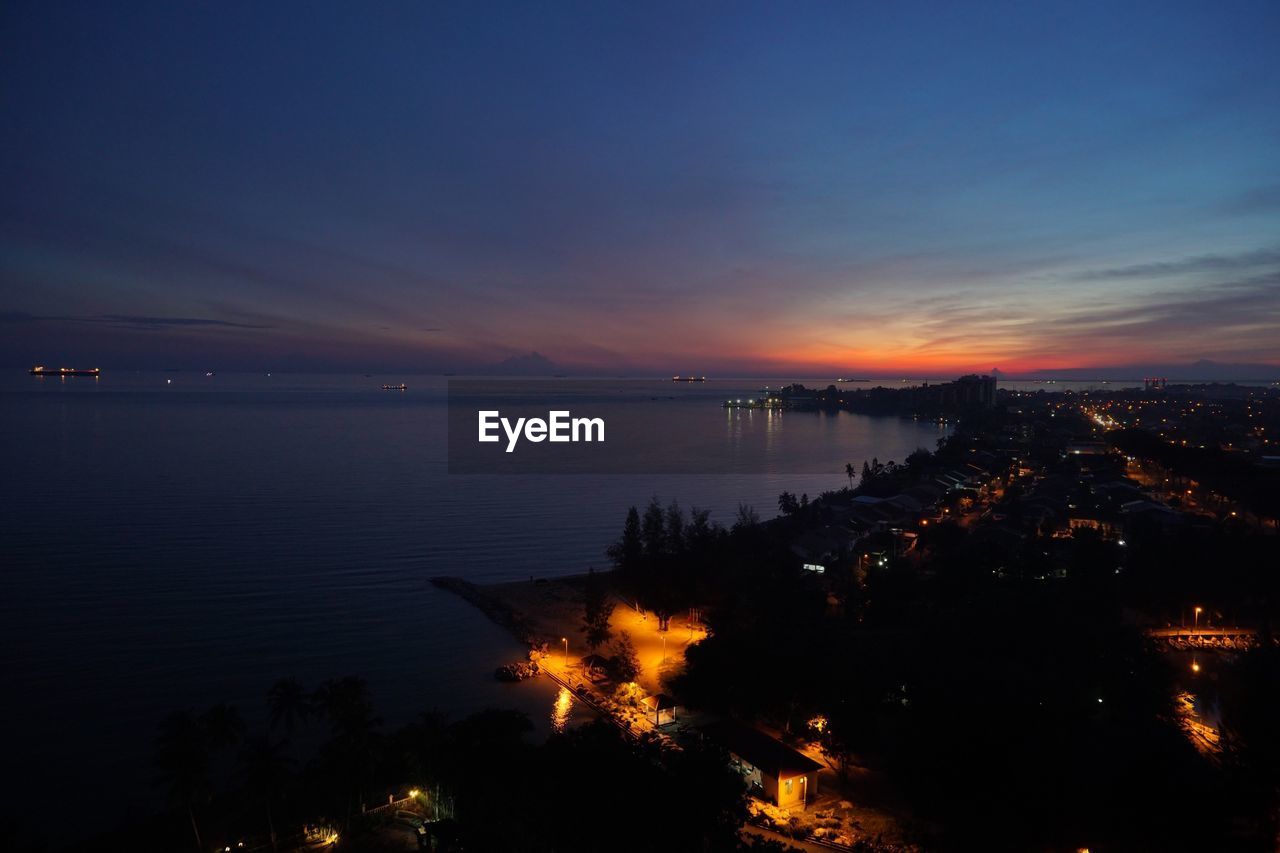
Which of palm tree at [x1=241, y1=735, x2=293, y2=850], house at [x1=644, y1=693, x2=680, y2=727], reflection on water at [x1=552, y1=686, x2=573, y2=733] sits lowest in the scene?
reflection on water at [x1=552, y1=686, x2=573, y2=733]

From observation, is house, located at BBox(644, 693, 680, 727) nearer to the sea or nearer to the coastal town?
the coastal town

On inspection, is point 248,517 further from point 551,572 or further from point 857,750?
point 857,750

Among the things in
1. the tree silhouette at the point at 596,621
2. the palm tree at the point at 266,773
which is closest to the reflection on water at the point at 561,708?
the tree silhouette at the point at 596,621

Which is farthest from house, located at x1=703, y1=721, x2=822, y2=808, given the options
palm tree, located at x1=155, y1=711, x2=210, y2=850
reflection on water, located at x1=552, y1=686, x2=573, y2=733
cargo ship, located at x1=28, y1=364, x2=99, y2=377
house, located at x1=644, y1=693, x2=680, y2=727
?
cargo ship, located at x1=28, y1=364, x2=99, y2=377

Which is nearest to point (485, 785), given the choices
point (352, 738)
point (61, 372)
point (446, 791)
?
point (446, 791)

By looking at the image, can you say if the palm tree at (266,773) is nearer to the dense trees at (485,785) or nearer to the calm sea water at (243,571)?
the dense trees at (485,785)

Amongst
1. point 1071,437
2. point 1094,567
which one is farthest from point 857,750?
point 1071,437

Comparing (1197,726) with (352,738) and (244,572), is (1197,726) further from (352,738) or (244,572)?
(244,572)
